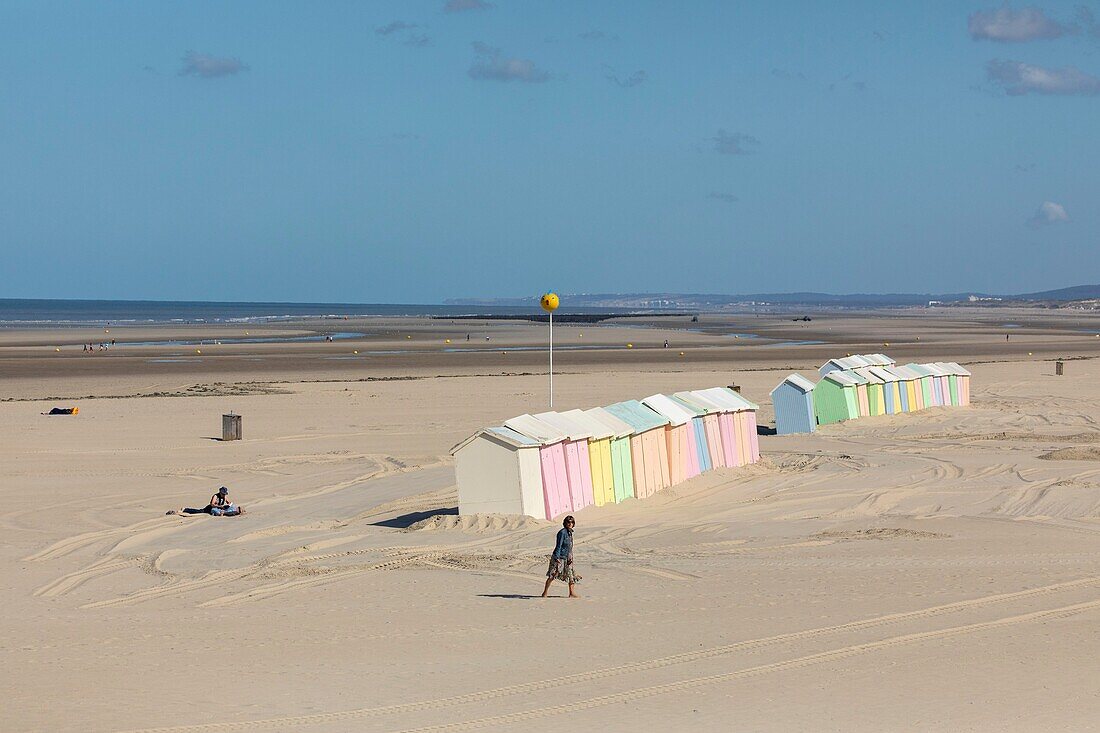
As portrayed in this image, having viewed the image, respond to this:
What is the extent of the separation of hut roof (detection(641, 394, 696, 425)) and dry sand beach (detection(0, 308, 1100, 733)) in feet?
3.94

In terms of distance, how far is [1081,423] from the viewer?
1212 inches

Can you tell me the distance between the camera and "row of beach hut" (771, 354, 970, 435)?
3000 cm

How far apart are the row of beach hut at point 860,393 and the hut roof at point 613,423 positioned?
10.8 metres

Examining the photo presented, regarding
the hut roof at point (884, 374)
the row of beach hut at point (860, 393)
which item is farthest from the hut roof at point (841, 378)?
the hut roof at point (884, 374)

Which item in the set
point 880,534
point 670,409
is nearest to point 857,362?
point 670,409

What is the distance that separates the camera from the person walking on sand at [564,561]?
12742mm

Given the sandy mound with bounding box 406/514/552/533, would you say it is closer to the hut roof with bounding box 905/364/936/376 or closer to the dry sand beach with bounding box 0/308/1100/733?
the dry sand beach with bounding box 0/308/1100/733

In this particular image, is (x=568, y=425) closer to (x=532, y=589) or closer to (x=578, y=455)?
(x=578, y=455)

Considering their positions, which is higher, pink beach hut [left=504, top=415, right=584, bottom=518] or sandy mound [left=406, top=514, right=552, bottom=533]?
pink beach hut [left=504, top=415, right=584, bottom=518]

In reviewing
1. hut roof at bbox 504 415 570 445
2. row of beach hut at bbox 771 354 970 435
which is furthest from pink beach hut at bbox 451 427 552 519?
row of beach hut at bbox 771 354 970 435

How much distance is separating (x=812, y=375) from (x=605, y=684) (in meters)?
40.1

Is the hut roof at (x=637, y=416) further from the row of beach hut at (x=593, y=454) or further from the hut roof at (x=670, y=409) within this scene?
the hut roof at (x=670, y=409)

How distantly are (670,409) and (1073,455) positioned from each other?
8.02 m

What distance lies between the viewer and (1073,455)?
23.9 metres
